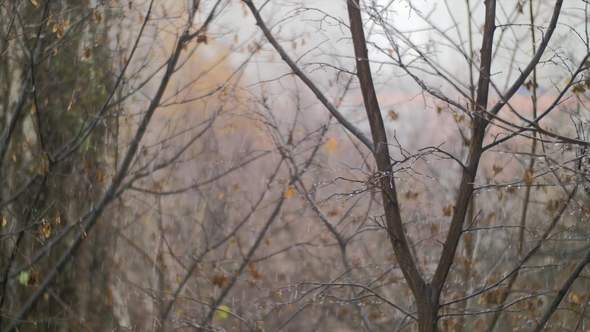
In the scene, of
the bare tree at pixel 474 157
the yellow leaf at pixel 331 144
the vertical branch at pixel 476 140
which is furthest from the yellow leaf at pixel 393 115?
the vertical branch at pixel 476 140

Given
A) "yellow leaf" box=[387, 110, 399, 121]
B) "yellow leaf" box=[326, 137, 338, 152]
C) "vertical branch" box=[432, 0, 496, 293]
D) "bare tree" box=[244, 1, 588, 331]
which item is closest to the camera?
"vertical branch" box=[432, 0, 496, 293]

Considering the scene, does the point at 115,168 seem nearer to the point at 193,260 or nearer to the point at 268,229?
the point at 193,260

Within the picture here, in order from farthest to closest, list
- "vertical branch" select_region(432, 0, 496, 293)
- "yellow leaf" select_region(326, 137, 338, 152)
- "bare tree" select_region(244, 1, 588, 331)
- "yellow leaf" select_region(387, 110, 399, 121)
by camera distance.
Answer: "yellow leaf" select_region(326, 137, 338, 152) < "yellow leaf" select_region(387, 110, 399, 121) < "bare tree" select_region(244, 1, 588, 331) < "vertical branch" select_region(432, 0, 496, 293)

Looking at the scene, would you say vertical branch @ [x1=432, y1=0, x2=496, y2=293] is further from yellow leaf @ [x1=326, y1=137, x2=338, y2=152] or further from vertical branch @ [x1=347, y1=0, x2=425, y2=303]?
yellow leaf @ [x1=326, y1=137, x2=338, y2=152]

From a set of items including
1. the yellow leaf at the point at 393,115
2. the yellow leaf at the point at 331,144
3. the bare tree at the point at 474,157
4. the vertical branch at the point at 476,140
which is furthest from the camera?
the yellow leaf at the point at 331,144

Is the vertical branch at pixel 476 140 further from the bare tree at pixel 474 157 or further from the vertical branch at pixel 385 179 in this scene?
the vertical branch at pixel 385 179

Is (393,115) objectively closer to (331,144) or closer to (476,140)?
(331,144)

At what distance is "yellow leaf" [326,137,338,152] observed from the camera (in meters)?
3.69

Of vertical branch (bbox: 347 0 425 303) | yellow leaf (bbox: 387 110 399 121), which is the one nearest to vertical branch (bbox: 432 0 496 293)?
vertical branch (bbox: 347 0 425 303)

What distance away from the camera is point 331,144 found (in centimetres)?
371

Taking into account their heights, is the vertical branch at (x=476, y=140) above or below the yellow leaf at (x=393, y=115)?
below

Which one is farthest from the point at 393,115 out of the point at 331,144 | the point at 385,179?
the point at 385,179

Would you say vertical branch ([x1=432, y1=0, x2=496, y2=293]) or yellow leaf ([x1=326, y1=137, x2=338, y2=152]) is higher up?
yellow leaf ([x1=326, y1=137, x2=338, y2=152])

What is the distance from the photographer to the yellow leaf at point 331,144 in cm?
369
